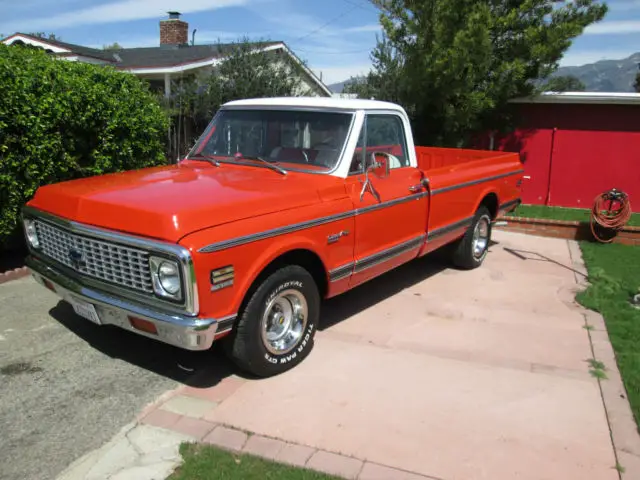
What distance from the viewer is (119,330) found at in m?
4.82

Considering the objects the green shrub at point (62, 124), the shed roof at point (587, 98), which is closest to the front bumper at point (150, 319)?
the green shrub at point (62, 124)

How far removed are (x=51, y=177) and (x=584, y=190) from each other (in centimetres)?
1041

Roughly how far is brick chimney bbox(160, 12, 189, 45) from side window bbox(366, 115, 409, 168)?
1755 cm

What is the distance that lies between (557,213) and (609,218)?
7.93 ft

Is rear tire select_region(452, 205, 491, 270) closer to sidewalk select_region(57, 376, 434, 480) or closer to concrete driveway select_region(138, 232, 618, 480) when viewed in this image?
concrete driveway select_region(138, 232, 618, 480)

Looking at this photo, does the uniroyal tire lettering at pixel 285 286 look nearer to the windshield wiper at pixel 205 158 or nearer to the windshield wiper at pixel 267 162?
the windshield wiper at pixel 267 162

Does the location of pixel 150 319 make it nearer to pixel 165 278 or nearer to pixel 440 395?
pixel 165 278

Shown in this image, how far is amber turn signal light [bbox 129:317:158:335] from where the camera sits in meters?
3.38

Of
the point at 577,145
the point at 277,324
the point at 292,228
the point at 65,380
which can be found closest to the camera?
the point at 292,228

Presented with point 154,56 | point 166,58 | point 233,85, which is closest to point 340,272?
point 233,85

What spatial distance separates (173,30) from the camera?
20.9 meters

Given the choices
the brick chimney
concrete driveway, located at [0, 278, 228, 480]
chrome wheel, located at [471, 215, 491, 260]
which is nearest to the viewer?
concrete driveway, located at [0, 278, 228, 480]

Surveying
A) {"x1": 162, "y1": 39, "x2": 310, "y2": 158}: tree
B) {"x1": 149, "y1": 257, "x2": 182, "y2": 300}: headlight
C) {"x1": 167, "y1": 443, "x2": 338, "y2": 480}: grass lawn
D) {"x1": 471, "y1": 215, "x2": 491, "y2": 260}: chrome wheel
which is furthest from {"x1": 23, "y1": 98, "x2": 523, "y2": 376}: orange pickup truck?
{"x1": 162, "y1": 39, "x2": 310, "y2": 158}: tree

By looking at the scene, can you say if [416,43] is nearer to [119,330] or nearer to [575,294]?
[575,294]
